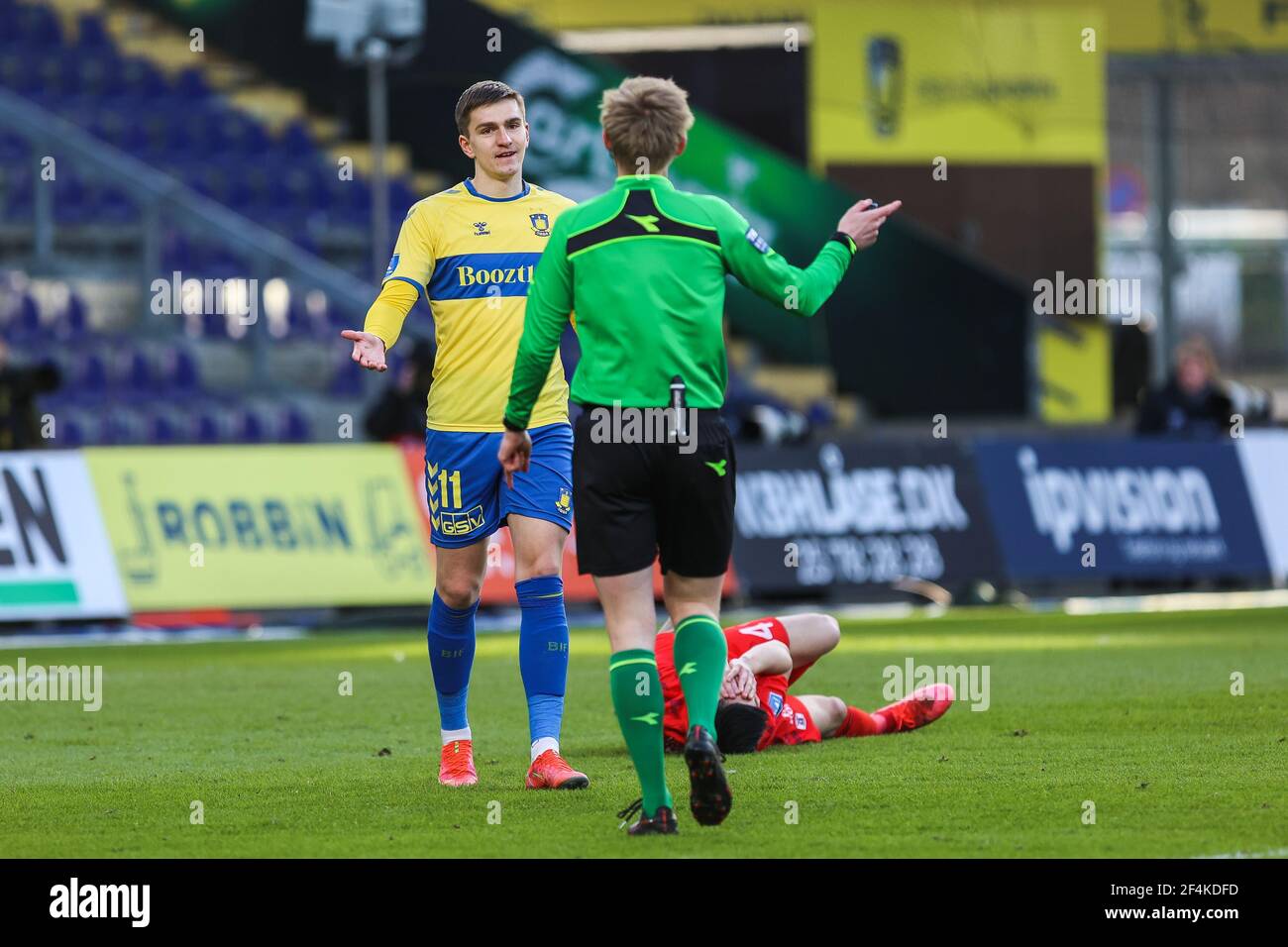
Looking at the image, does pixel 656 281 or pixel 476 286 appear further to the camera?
pixel 476 286

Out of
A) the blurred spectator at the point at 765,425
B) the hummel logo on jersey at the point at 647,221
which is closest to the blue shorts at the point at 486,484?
the hummel logo on jersey at the point at 647,221

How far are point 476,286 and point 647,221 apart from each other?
1.56m

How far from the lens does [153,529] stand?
16516 millimetres

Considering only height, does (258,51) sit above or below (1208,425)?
above

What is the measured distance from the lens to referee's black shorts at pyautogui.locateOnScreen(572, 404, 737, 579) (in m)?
6.47

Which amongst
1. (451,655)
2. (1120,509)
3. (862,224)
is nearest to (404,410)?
(1120,509)

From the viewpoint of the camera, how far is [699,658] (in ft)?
21.7

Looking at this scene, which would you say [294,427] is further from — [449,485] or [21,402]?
[449,485]

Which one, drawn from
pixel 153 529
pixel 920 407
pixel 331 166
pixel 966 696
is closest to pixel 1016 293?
pixel 920 407

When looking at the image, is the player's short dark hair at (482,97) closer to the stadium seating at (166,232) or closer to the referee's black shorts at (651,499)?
the referee's black shorts at (651,499)

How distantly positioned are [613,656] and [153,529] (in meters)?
10.5

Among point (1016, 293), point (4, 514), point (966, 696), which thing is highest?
point (1016, 293)

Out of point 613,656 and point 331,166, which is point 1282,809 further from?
point 331,166
